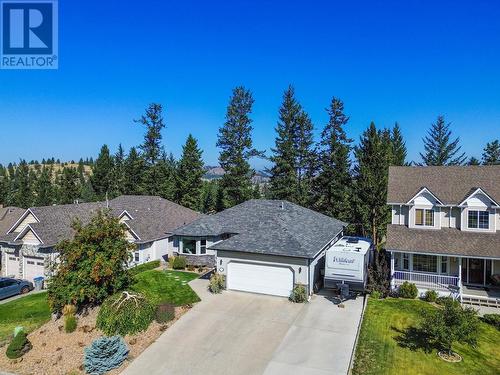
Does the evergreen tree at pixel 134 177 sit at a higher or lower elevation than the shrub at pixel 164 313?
higher

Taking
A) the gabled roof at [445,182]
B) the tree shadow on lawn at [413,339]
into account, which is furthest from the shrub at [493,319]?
the gabled roof at [445,182]

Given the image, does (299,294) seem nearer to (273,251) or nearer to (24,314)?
(273,251)

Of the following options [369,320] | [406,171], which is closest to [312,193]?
[406,171]

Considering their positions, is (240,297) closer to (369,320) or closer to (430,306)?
(369,320)

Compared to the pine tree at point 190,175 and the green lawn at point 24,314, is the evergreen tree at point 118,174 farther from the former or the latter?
the green lawn at point 24,314

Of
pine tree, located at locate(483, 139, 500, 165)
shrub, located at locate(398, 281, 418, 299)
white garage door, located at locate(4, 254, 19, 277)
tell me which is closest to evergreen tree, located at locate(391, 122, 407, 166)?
pine tree, located at locate(483, 139, 500, 165)

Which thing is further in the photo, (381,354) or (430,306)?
(430,306)
